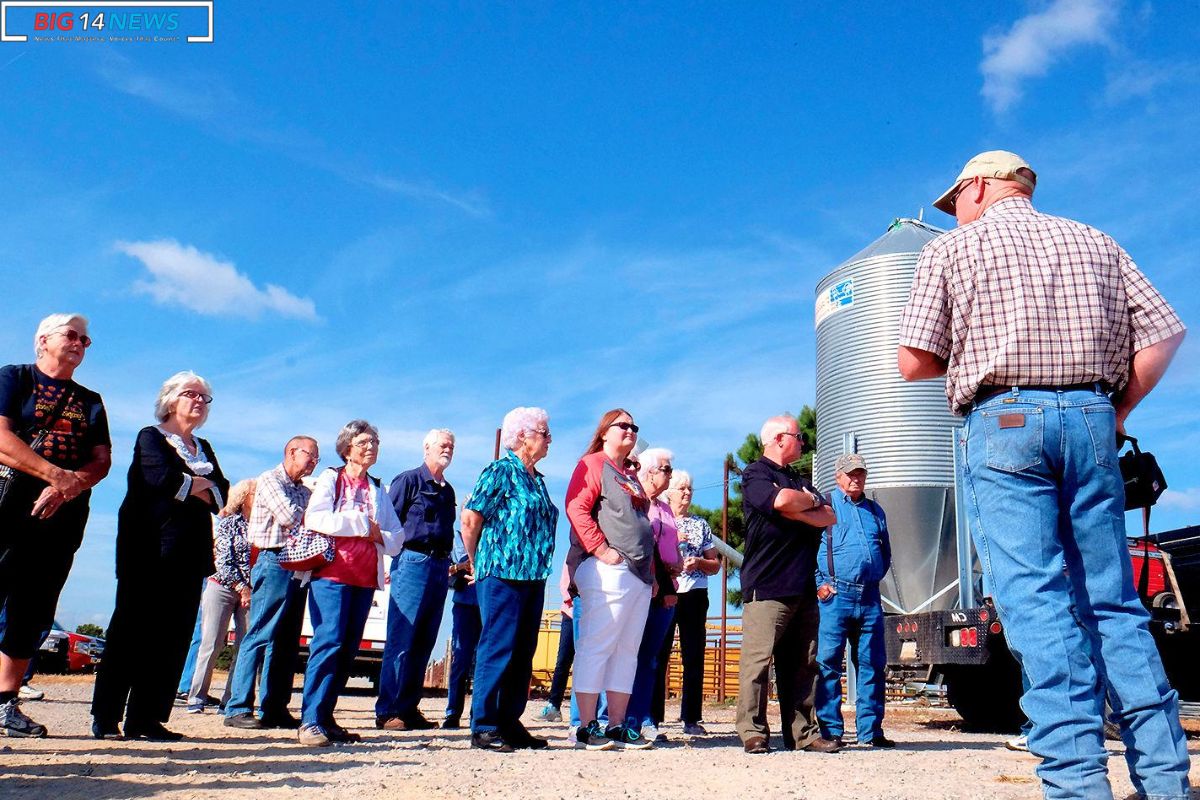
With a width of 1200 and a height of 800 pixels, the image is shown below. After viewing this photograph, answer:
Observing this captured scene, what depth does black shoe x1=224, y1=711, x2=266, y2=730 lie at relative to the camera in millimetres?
5941

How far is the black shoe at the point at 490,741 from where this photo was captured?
5.08 m

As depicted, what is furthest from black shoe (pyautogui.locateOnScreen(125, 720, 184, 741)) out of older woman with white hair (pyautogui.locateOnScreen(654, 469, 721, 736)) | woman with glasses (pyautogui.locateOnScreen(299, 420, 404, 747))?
older woman with white hair (pyautogui.locateOnScreen(654, 469, 721, 736))

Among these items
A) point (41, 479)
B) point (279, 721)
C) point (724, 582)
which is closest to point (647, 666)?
point (279, 721)

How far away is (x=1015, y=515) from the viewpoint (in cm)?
294

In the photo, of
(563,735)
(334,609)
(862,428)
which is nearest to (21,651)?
(334,609)

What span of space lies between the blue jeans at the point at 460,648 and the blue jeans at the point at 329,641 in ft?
5.77

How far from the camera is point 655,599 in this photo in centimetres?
644

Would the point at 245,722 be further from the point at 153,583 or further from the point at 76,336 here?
the point at 76,336

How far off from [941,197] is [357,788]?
2985 millimetres

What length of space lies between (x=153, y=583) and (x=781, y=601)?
10.8 ft

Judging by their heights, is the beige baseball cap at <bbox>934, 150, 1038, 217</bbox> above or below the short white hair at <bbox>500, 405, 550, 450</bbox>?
above

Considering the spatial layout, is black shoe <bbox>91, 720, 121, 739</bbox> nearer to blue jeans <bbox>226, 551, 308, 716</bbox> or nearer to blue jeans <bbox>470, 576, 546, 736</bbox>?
blue jeans <bbox>226, 551, 308, 716</bbox>

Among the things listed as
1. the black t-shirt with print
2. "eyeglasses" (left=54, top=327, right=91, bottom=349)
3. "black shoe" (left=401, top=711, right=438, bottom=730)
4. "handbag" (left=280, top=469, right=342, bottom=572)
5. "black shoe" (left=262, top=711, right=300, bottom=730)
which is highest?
"eyeglasses" (left=54, top=327, right=91, bottom=349)

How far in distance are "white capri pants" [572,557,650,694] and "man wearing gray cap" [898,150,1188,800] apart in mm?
2423
